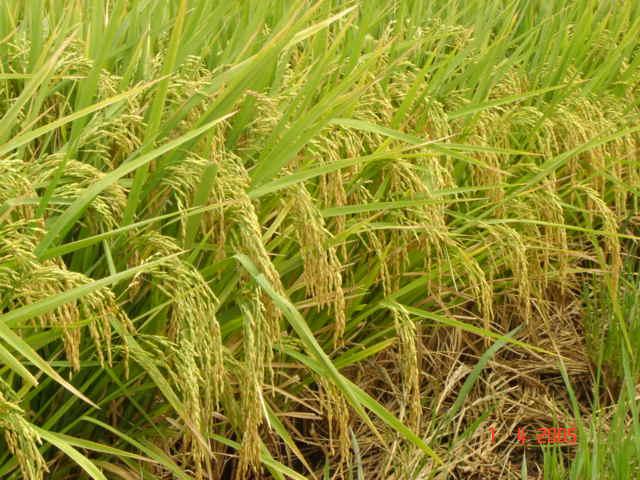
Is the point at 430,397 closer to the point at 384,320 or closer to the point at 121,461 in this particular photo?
the point at 384,320

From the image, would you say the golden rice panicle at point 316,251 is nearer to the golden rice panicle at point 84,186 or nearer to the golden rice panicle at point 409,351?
the golden rice panicle at point 409,351

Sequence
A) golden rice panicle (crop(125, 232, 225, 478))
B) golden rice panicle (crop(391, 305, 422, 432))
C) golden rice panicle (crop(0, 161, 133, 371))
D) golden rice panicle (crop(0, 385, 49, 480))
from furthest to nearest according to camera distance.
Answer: golden rice panicle (crop(391, 305, 422, 432))
golden rice panicle (crop(125, 232, 225, 478))
golden rice panicle (crop(0, 161, 133, 371))
golden rice panicle (crop(0, 385, 49, 480))

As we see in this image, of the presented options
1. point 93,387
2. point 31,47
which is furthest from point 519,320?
point 31,47

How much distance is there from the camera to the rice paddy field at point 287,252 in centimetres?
151

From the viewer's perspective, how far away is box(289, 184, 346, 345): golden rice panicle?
159 centimetres

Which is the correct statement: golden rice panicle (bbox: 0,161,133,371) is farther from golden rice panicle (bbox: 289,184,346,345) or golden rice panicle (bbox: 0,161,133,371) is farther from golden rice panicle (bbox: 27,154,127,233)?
golden rice panicle (bbox: 289,184,346,345)

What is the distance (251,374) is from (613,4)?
225cm

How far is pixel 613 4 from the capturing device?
3.21 m
